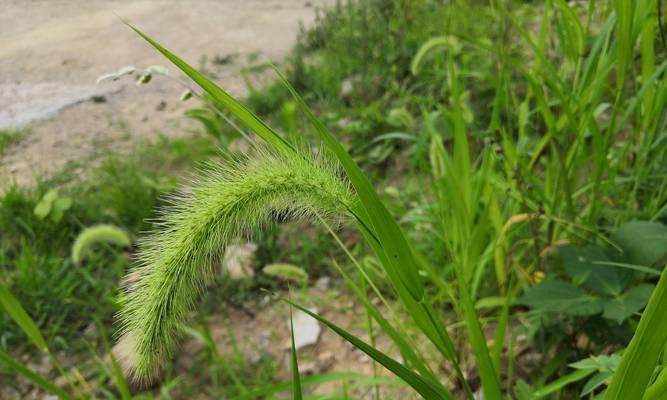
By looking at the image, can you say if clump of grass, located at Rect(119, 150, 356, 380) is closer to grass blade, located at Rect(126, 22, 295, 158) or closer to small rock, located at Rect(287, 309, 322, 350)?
grass blade, located at Rect(126, 22, 295, 158)

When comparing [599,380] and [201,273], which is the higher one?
[201,273]

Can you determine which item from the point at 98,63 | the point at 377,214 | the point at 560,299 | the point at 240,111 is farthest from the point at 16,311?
the point at 98,63

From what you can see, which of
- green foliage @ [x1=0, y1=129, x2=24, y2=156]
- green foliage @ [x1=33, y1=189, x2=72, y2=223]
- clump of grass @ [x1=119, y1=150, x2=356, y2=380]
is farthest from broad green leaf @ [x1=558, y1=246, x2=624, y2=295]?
green foliage @ [x1=0, y1=129, x2=24, y2=156]

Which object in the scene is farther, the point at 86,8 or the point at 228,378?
the point at 86,8

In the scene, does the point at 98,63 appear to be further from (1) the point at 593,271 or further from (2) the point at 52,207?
(1) the point at 593,271

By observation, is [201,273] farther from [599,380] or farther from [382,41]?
[382,41]

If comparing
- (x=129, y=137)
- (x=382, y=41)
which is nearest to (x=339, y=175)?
(x=129, y=137)
